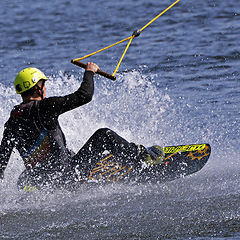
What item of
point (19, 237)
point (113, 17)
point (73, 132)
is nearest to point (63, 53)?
point (113, 17)

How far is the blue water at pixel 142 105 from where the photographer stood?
231 inches

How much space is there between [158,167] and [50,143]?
154 cm

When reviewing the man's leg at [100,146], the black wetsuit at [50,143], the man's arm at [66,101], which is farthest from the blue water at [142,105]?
the man's arm at [66,101]

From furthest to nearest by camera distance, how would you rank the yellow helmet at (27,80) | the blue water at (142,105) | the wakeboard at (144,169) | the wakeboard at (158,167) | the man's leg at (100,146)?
the wakeboard at (158,167) → the wakeboard at (144,169) → the man's leg at (100,146) → the yellow helmet at (27,80) → the blue water at (142,105)

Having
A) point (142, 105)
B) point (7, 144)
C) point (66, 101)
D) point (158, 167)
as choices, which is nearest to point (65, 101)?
point (66, 101)

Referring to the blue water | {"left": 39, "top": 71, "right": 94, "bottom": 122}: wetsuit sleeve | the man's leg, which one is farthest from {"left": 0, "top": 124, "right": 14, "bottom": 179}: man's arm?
the man's leg

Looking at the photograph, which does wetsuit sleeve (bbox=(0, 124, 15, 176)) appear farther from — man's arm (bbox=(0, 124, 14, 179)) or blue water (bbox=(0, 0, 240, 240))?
blue water (bbox=(0, 0, 240, 240))

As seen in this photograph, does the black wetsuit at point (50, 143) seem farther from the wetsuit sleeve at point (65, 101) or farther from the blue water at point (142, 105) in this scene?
the blue water at point (142, 105)

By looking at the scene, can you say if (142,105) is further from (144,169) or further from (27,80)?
(27,80)

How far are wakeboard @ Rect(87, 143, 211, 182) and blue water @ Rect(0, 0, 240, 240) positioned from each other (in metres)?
0.13

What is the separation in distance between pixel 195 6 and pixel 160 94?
9566 millimetres

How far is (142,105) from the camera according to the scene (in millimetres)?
10453

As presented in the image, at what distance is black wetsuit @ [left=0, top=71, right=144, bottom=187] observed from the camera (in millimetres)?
6172

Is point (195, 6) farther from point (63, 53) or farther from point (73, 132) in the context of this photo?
point (73, 132)
